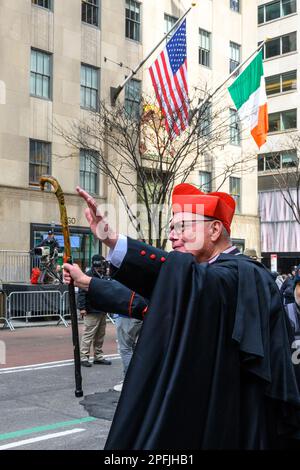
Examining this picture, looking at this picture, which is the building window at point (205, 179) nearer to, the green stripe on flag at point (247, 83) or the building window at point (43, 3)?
the green stripe on flag at point (247, 83)

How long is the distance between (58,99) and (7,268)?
723cm

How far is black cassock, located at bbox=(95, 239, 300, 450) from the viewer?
241 cm

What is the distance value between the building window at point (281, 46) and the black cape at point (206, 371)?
143ft

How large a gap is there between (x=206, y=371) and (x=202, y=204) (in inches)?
35.3

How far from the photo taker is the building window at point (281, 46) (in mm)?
43394

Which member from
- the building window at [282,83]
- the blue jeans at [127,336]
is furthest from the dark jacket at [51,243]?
the building window at [282,83]

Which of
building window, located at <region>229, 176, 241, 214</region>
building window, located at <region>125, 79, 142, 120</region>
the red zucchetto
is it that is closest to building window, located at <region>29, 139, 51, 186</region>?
building window, located at <region>125, 79, 142, 120</region>

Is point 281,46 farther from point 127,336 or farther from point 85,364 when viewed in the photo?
point 127,336

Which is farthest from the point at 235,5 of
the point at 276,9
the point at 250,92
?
the point at 250,92

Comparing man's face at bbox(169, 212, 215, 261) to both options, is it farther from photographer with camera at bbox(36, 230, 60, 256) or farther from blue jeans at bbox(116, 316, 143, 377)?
photographer with camera at bbox(36, 230, 60, 256)

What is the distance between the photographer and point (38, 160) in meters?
24.7

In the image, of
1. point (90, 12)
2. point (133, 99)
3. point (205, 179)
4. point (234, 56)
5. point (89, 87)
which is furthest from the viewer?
point (234, 56)

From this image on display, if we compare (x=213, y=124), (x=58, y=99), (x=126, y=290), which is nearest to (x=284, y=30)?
(x=213, y=124)
